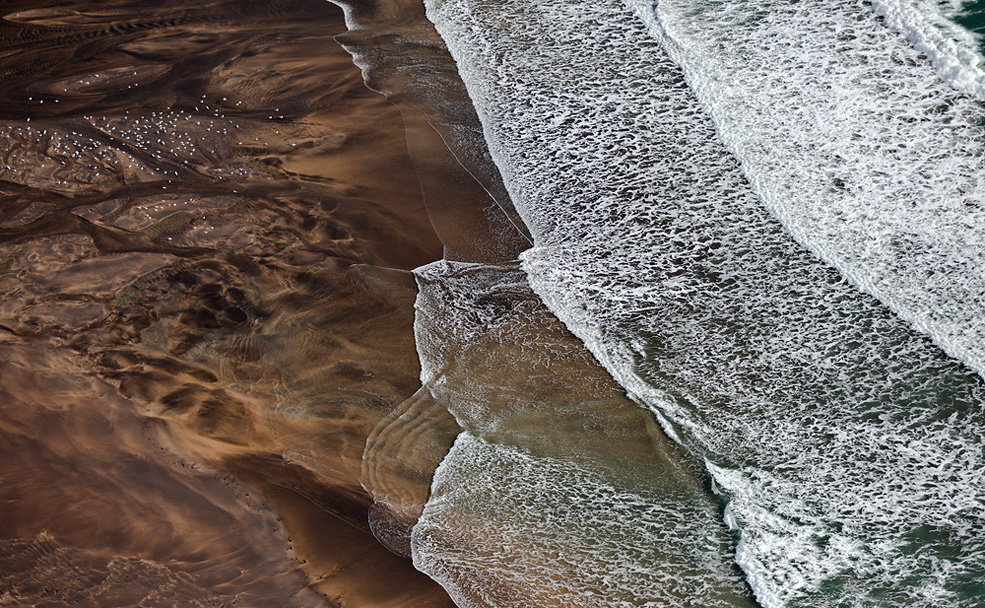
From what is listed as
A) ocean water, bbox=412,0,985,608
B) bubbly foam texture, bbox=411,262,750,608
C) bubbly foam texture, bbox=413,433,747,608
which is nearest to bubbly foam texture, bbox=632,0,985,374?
ocean water, bbox=412,0,985,608

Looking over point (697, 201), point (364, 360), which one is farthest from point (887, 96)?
point (364, 360)

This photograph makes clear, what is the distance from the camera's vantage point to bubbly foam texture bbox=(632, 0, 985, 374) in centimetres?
420

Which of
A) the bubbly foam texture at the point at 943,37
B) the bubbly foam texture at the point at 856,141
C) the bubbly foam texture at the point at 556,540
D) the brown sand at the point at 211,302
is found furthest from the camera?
the bubbly foam texture at the point at 943,37

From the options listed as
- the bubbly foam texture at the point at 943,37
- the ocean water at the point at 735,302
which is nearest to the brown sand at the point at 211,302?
the ocean water at the point at 735,302

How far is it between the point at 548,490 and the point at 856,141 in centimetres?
312

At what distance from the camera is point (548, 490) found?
3.47 metres

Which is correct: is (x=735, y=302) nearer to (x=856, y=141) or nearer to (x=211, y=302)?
(x=856, y=141)

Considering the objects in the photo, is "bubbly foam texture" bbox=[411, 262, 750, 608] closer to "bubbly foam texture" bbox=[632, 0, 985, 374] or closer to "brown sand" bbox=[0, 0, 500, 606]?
"brown sand" bbox=[0, 0, 500, 606]

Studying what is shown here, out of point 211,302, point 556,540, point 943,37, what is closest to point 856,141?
point 943,37

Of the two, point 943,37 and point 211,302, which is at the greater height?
point 943,37

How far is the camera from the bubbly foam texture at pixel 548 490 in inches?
125

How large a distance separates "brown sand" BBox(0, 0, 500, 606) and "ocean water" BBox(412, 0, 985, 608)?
0.35 meters

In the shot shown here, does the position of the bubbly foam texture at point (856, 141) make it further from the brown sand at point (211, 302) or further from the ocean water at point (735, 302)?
the brown sand at point (211, 302)

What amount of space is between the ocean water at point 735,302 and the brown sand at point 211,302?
345 millimetres
